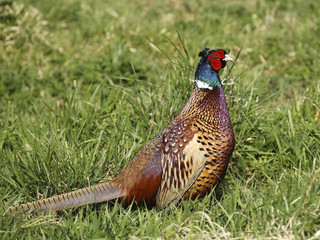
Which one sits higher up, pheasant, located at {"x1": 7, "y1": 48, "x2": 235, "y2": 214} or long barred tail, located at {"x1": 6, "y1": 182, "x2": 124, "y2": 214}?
pheasant, located at {"x1": 7, "y1": 48, "x2": 235, "y2": 214}

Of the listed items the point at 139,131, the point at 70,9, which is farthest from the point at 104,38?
the point at 139,131

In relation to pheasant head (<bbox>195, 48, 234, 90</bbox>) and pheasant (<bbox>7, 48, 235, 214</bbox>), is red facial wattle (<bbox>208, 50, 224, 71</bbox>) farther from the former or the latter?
pheasant (<bbox>7, 48, 235, 214</bbox>)

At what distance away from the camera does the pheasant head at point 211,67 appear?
3.13 metres

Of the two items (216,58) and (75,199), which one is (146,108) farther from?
(75,199)

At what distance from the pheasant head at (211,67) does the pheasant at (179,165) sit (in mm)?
125

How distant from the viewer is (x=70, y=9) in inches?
229

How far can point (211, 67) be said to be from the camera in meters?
3.15

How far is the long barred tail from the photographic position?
2793 mm

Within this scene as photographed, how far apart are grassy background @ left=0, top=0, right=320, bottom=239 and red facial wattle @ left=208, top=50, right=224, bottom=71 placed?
43 centimetres

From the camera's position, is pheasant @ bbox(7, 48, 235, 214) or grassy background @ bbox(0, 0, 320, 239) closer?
grassy background @ bbox(0, 0, 320, 239)

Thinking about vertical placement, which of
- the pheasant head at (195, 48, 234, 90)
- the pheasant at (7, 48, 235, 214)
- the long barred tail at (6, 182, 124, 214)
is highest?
the pheasant head at (195, 48, 234, 90)

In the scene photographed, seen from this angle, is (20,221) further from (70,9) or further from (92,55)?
(70,9)

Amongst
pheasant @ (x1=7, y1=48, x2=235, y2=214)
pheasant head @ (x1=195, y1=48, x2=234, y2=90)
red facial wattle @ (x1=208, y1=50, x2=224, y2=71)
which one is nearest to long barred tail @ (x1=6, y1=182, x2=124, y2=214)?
pheasant @ (x1=7, y1=48, x2=235, y2=214)

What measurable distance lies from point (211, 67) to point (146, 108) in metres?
0.72
